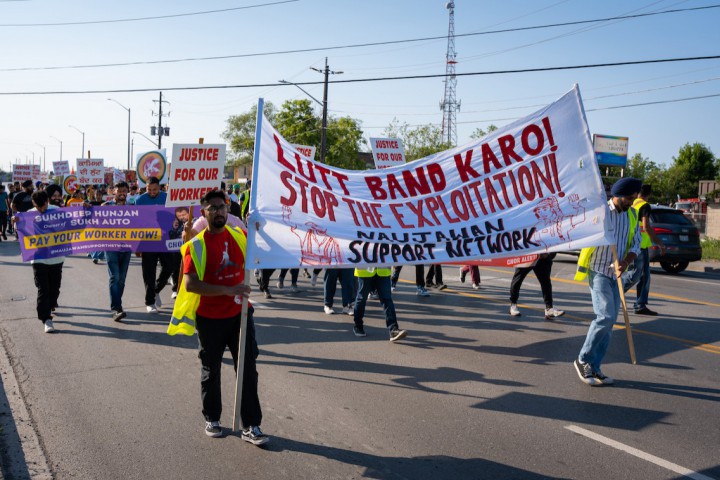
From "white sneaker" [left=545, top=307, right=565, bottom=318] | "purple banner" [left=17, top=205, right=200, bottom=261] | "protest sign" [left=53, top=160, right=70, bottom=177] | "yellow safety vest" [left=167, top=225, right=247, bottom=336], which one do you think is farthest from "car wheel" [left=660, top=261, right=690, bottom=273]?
"protest sign" [left=53, top=160, right=70, bottom=177]

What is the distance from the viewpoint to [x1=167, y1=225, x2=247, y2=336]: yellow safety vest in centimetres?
464

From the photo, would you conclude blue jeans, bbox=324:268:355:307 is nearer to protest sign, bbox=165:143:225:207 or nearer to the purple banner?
the purple banner

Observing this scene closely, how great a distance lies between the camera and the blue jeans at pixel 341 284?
984cm

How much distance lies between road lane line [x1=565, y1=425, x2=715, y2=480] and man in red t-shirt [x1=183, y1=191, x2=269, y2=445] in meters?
2.51

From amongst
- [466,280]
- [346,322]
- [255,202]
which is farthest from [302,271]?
[255,202]

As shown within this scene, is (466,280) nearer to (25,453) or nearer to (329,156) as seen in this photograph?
(25,453)

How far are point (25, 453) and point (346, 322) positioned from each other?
5.25m

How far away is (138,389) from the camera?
591 cm

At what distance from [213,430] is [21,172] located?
31.4m

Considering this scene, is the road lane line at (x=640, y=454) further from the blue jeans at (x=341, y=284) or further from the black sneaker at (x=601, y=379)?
the blue jeans at (x=341, y=284)

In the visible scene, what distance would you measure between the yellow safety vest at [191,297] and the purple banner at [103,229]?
412 cm

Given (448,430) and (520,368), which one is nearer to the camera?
(448,430)

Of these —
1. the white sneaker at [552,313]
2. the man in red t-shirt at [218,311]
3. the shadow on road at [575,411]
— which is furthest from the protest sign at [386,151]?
the man in red t-shirt at [218,311]

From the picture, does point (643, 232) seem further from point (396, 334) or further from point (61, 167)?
point (61, 167)
